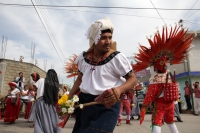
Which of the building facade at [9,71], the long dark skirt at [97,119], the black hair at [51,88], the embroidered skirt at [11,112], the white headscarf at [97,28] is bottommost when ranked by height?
the embroidered skirt at [11,112]

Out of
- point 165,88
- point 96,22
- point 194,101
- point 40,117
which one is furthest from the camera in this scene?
point 194,101

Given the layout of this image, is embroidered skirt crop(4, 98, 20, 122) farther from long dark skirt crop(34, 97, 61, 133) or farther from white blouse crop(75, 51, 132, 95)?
white blouse crop(75, 51, 132, 95)

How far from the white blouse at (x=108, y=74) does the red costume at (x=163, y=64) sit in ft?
6.94

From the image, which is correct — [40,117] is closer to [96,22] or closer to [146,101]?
[146,101]

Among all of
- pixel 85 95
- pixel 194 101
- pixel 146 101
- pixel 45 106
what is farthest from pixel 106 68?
pixel 194 101

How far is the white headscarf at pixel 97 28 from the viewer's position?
2051 millimetres

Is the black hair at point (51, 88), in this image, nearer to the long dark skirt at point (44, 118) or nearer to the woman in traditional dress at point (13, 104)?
the long dark skirt at point (44, 118)

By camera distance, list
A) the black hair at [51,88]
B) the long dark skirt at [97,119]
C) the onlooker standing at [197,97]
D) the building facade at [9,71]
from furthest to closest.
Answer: the building facade at [9,71] → the onlooker standing at [197,97] → the black hair at [51,88] → the long dark skirt at [97,119]

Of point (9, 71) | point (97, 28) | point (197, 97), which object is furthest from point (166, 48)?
point (9, 71)

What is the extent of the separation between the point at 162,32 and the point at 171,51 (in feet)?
1.55

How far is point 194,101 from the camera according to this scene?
12039 mm

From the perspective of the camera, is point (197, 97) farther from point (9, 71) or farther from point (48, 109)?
point (9, 71)

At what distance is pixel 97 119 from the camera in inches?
71.5

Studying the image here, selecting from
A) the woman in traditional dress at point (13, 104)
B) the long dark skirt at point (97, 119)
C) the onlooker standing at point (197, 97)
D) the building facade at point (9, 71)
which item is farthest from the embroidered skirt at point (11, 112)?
the onlooker standing at point (197, 97)
